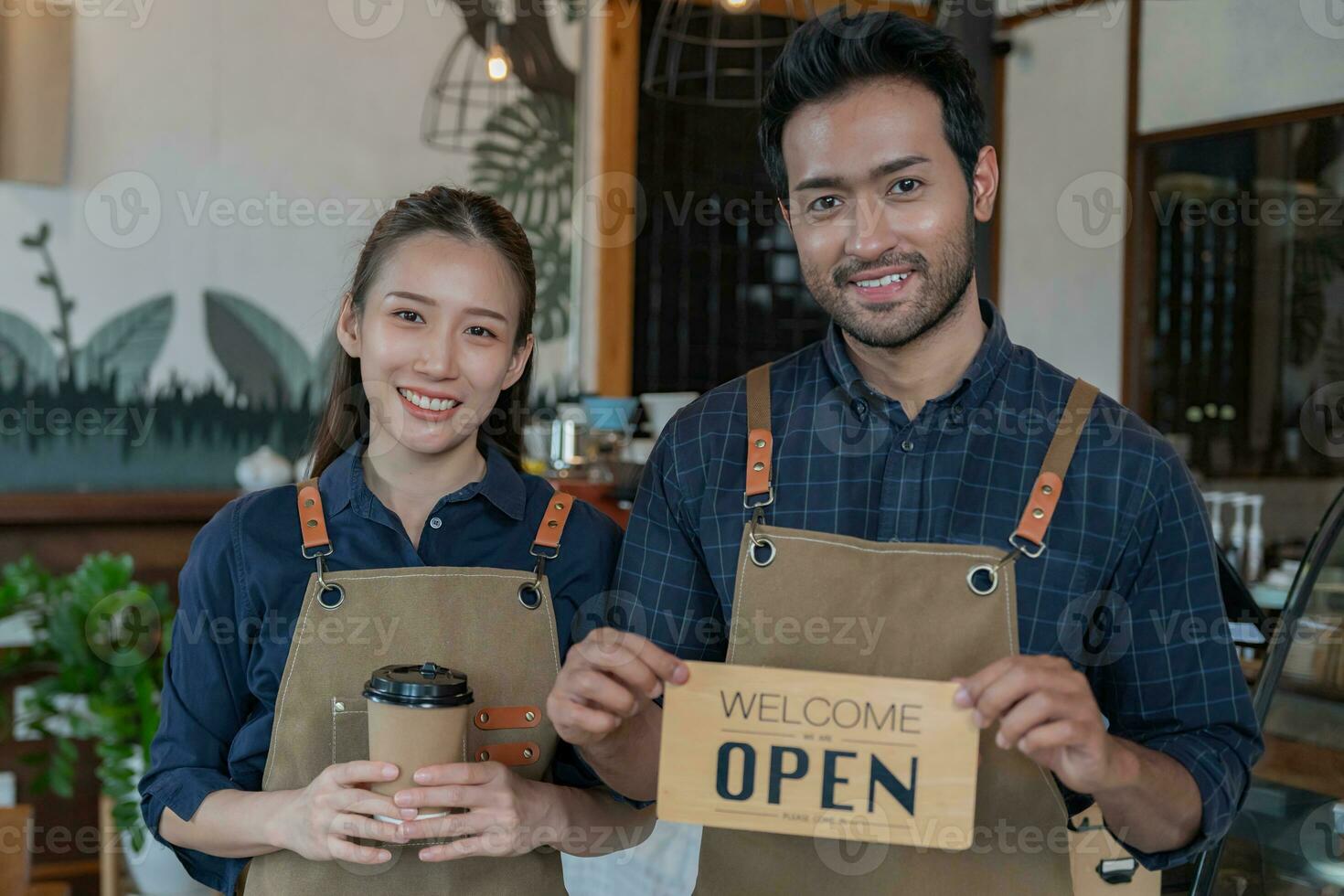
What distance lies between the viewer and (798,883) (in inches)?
55.1

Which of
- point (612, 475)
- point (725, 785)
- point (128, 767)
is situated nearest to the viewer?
point (725, 785)

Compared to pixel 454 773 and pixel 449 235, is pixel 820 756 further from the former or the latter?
pixel 449 235

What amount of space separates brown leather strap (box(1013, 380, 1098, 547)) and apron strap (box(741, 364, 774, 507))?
281 millimetres

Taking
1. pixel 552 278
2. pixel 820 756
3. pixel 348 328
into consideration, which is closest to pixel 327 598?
pixel 348 328

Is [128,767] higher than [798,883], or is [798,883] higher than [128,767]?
[798,883]

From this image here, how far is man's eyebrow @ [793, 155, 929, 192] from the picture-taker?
1.41m

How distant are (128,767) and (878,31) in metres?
2.56

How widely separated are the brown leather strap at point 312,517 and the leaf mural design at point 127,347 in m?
2.71

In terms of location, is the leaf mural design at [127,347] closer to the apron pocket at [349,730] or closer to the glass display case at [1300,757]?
the apron pocket at [349,730]

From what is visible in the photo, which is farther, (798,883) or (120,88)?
(120,88)

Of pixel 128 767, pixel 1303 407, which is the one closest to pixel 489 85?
pixel 128 767

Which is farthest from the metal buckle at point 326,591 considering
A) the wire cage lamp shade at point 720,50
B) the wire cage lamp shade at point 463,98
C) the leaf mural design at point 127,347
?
the wire cage lamp shade at point 720,50

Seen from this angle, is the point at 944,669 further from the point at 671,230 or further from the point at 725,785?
the point at 671,230

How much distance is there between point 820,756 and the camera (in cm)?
126
